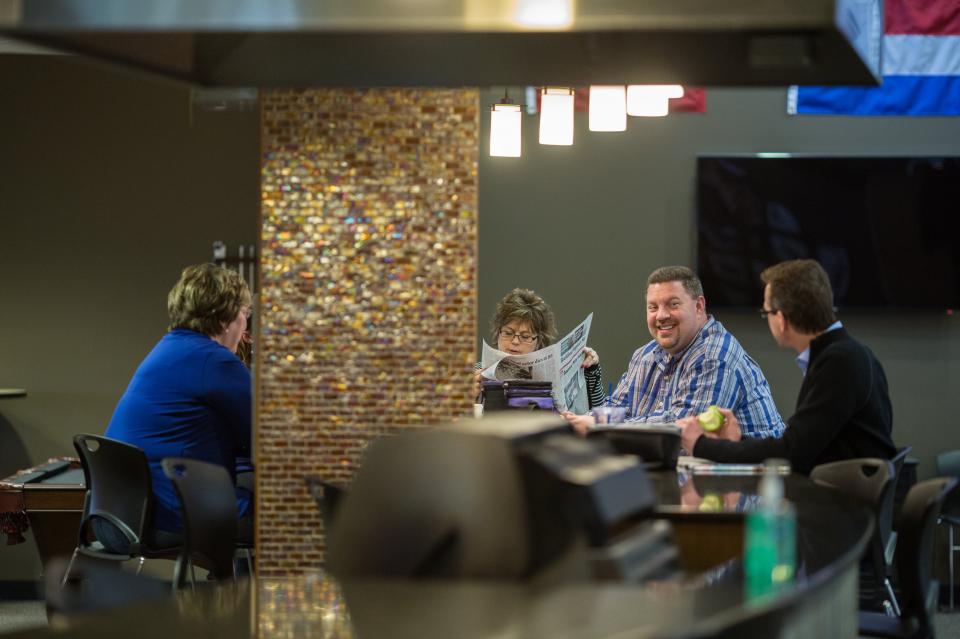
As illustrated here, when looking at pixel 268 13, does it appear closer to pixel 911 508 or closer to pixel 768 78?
pixel 768 78

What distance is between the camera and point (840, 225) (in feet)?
23.4

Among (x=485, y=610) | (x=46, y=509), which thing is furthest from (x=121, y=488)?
(x=485, y=610)

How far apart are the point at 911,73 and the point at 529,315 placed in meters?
2.84

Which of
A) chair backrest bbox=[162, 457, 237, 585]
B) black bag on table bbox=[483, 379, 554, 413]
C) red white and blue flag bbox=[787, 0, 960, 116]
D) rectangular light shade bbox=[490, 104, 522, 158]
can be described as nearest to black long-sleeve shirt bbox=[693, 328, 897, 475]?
black bag on table bbox=[483, 379, 554, 413]

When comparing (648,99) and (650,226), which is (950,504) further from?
(648,99)

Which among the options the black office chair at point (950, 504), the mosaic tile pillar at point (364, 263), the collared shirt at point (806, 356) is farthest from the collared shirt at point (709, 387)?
the black office chair at point (950, 504)

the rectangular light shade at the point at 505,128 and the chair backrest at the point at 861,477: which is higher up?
the rectangular light shade at the point at 505,128

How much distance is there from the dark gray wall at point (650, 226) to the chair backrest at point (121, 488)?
11.0 ft

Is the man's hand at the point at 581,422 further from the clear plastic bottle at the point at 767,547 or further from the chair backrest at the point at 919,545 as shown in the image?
the clear plastic bottle at the point at 767,547

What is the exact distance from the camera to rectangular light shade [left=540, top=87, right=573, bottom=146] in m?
5.69

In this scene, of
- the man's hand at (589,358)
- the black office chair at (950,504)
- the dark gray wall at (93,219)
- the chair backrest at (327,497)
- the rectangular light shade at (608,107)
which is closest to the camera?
the chair backrest at (327,497)

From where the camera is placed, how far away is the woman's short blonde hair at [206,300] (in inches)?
186

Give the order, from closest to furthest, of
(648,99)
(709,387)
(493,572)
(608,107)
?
(493,572), (709,387), (648,99), (608,107)

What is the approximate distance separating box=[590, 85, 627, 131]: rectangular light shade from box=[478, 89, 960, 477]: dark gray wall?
71.6 inches
